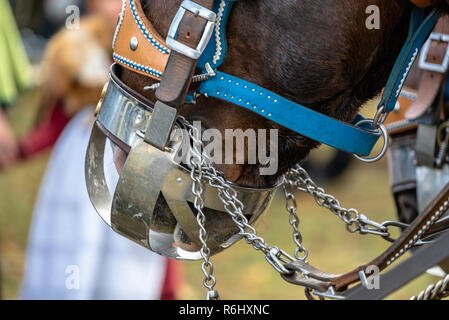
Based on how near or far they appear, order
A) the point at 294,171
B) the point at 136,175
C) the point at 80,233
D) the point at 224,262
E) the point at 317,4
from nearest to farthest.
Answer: the point at 317,4, the point at 136,175, the point at 294,171, the point at 80,233, the point at 224,262

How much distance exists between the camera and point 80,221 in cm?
309

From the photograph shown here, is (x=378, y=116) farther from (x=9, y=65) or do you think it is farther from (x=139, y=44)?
(x=9, y=65)

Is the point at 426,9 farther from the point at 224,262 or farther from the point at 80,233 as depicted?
the point at 224,262

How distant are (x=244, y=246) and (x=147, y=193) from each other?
4271 millimetres

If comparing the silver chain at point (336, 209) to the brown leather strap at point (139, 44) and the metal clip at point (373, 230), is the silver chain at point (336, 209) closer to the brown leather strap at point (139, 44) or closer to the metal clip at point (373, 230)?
the metal clip at point (373, 230)

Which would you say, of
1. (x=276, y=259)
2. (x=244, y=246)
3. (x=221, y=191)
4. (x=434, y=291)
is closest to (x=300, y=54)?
(x=221, y=191)

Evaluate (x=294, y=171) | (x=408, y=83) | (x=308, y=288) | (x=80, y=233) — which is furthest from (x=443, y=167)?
(x=80, y=233)

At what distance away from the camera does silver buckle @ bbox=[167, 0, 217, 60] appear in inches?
50.3

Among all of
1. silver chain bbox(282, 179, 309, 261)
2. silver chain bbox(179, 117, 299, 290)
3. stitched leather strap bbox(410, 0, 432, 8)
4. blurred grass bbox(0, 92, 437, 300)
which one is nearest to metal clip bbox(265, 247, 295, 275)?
silver chain bbox(179, 117, 299, 290)

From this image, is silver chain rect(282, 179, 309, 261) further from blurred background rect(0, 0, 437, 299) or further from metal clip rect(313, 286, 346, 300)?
blurred background rect(0, 0, 437, 299)

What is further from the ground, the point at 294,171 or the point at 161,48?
the point at 161,48

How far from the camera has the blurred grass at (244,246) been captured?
4648mm

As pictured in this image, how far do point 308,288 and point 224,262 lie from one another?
12.6 ft

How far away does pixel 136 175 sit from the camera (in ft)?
4.48
